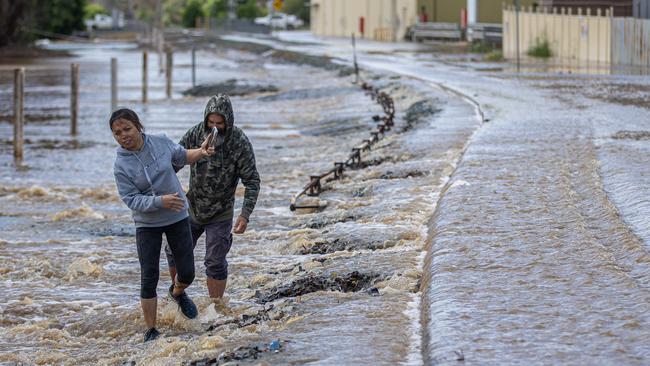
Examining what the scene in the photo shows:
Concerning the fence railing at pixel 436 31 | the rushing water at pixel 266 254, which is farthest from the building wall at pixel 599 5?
the rushing water at pixel 266 254

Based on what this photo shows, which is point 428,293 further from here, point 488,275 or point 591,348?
point 591,348

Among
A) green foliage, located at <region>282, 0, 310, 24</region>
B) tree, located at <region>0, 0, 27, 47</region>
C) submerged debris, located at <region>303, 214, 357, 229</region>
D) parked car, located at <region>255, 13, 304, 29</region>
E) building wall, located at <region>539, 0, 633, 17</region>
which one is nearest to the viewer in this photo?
submerged debris, located at <region>303, 214, 357, 229</region>

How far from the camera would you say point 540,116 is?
65.4ft

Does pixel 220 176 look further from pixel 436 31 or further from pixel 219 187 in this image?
pixel 436 31

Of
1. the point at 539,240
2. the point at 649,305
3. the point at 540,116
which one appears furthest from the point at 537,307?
the point at 540,116

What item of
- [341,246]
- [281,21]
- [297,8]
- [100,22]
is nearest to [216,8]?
[297,8]

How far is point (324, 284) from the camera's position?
9969 millimetres

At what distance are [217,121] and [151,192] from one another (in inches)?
33.2

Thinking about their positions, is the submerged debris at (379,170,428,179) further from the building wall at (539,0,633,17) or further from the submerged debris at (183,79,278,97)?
the building wall at (539,0,633,17)

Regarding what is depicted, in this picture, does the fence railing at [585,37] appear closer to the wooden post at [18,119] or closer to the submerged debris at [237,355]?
the wooden post at [18,119]

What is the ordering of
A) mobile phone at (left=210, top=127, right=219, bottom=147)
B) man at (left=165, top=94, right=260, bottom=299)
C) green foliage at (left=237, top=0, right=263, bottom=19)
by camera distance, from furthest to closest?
green foliage at (left=237, top=0, right=263, bottom=19)
man at (left=165, top=94, right=260, bottom=299)
mobile phone at (left=210, top=127, right=219, bottom=147)

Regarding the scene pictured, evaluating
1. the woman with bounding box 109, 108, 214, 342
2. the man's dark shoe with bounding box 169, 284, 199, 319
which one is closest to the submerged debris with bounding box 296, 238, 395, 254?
the man's dark shoe with bounding box 169, 284, 199, 319

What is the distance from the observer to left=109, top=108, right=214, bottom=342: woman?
27.6ft

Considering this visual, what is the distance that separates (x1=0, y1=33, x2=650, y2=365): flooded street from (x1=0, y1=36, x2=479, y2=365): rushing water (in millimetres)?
29
